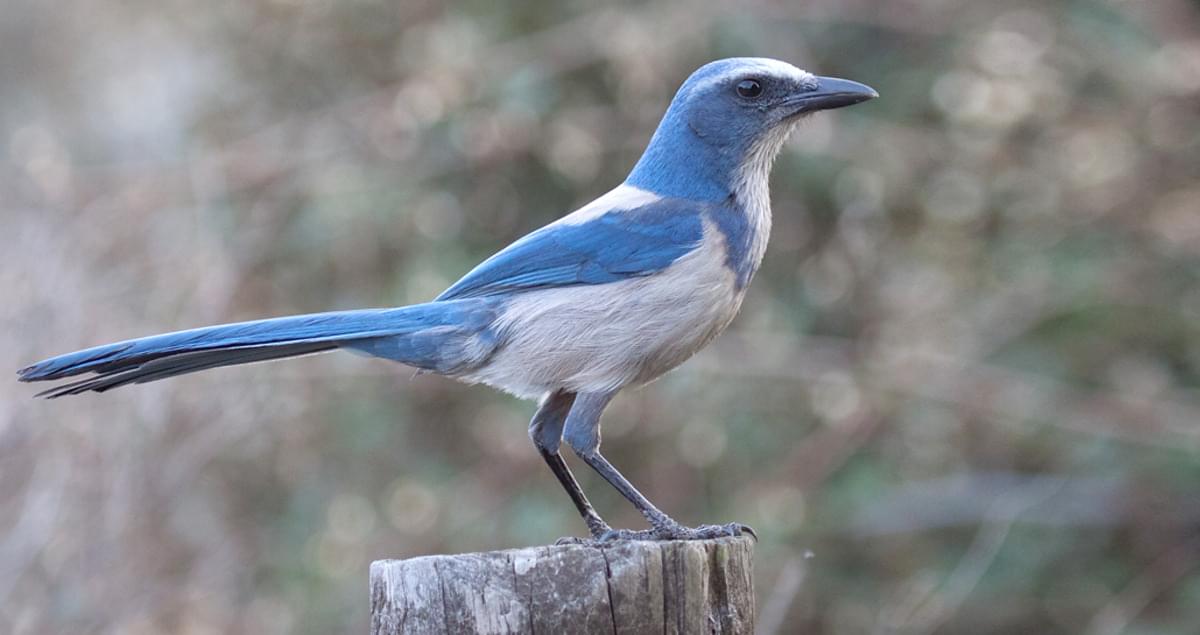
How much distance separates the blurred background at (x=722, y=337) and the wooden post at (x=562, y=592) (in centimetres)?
321

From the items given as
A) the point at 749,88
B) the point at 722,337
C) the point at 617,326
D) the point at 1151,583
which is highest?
the point at 749,88

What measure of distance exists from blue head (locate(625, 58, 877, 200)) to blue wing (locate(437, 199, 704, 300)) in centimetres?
14

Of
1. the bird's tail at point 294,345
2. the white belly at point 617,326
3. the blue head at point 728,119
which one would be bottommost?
the white belly at point 617,326

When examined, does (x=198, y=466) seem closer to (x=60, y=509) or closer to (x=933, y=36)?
(x=60, y=509)

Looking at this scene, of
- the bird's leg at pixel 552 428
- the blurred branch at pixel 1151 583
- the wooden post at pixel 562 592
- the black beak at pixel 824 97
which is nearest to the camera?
the wooden post at pixel 562 592

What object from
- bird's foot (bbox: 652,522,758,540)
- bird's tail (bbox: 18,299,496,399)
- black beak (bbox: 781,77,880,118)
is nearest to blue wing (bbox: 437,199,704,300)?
bird's tail (bbox: 18,299,496,399)

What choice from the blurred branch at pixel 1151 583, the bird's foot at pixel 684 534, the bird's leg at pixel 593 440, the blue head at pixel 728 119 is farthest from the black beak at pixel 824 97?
the blurred branch at pixel 1151 583

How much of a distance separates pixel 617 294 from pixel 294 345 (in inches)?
37.6

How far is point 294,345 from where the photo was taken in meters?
4.21

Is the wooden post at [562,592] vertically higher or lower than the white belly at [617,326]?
lower

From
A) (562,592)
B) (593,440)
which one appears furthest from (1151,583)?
(562,592)

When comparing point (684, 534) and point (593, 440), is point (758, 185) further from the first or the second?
point (684, 534)

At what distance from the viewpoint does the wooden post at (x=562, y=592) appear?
11.1ft

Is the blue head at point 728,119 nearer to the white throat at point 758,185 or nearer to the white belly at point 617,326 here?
the white throat at point 758,185
